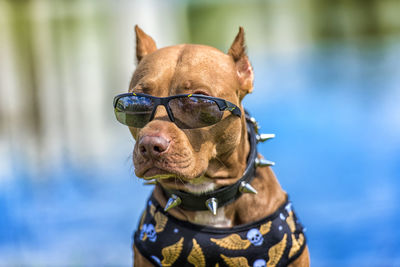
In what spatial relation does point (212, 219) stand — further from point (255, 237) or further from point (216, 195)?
point (255, 237)

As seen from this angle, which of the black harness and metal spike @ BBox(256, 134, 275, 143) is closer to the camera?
the black harness

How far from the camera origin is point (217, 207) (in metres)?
2.52

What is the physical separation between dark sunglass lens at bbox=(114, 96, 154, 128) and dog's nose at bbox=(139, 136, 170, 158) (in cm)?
23

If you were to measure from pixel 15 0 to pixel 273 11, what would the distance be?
4.95 m

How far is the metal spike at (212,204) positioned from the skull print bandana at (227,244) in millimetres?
110

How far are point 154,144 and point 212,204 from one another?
0.51 metres

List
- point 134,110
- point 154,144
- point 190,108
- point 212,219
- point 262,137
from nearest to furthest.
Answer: point 154,144, point 190,108, point 134,110, point 212,219, point 262,137

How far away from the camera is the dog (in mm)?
2289

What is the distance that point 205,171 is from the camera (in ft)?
7.82

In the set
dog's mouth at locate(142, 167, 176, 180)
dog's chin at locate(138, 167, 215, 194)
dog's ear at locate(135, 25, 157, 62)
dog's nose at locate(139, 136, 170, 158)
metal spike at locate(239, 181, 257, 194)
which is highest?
dog's ear at locate(135, 25, 157, 62)

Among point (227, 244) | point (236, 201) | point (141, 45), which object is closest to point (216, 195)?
point (236, 201)

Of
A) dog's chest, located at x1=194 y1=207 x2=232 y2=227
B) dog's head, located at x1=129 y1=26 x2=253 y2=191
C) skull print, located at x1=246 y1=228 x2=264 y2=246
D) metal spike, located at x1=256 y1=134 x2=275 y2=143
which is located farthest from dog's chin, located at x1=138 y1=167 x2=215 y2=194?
metal spike, located at x1=256 y1=134 x2=275 y2=143

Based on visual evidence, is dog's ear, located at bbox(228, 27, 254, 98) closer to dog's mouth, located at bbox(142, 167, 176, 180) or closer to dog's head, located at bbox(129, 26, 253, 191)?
dog's head, located at bbox(129, 26, 253, 191)

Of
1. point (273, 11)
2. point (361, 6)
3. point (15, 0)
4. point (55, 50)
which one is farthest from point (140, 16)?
point (361, 6)
